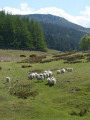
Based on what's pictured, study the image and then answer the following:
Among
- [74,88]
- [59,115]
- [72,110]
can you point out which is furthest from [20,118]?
[74,88]

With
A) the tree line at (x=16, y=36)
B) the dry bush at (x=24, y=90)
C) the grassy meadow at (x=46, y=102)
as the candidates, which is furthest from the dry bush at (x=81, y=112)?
the tree line at (x=16, y=36)

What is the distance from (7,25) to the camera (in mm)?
95750

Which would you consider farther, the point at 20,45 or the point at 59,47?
the point at 59,47

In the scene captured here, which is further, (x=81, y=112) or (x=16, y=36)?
(x=16, y=36)

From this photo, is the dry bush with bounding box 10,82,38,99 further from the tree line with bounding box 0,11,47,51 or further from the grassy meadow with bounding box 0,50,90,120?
the tree line with bounding box 0,11,47,51

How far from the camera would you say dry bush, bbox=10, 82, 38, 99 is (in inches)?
751

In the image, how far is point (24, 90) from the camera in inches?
821

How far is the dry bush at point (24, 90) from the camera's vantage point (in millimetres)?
19072

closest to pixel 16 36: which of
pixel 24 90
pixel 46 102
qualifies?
pixel 24 90

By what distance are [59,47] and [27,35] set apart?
93502 mm

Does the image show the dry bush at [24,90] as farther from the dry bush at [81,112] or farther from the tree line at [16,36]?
the tree line at [16,36]

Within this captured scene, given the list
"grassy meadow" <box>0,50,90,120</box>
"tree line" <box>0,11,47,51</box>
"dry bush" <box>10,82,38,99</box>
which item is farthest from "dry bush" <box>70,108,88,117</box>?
"tree line" <box>0,11,47,51</box>

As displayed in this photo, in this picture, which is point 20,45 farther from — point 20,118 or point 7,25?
point 20,118

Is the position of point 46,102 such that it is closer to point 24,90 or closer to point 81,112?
point 81,112
